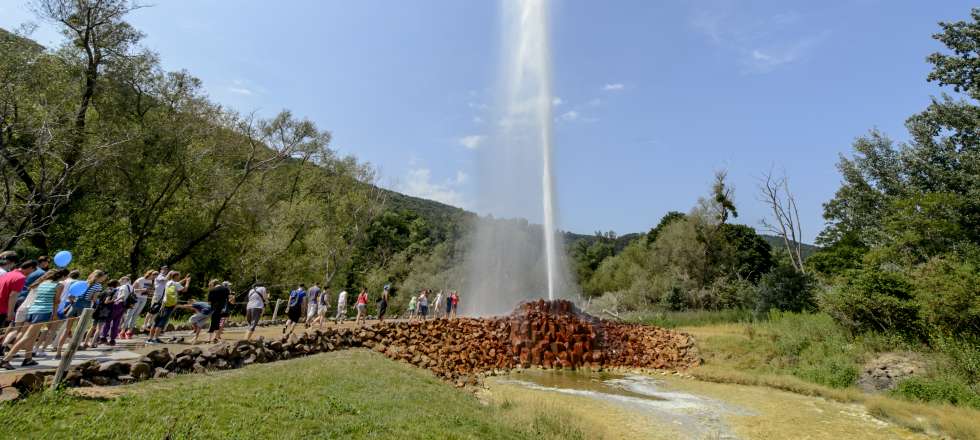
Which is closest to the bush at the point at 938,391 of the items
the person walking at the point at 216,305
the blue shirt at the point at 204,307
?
the person walking at the point at 216,305

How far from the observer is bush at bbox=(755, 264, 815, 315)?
29109 mm

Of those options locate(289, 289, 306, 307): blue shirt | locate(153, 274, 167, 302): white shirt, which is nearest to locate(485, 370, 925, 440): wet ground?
locate(289, 289, 306, 307): blue shirt

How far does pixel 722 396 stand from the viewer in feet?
49.5

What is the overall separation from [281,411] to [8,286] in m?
5.17

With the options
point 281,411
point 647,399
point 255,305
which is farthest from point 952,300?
point 255,305

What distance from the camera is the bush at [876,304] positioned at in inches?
705

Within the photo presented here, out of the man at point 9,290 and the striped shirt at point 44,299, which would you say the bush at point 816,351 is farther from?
the man at point 9,290

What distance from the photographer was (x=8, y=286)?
7.57 m

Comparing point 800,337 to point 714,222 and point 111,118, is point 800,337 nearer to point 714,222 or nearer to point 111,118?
point 714,222

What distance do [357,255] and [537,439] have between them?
4436 centimetres

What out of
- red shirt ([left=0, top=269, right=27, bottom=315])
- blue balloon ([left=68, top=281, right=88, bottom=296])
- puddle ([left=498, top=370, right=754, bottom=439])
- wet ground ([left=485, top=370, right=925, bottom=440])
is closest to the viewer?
red shirt ([left=0, top=269, right=27, bottom=315])

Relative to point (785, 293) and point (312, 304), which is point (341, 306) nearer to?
point (312, 304)

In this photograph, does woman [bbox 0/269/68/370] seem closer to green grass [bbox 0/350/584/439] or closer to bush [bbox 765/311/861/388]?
green grass [bbox 0/350/584/439]

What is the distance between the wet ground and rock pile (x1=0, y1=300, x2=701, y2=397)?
2118 millimetres
